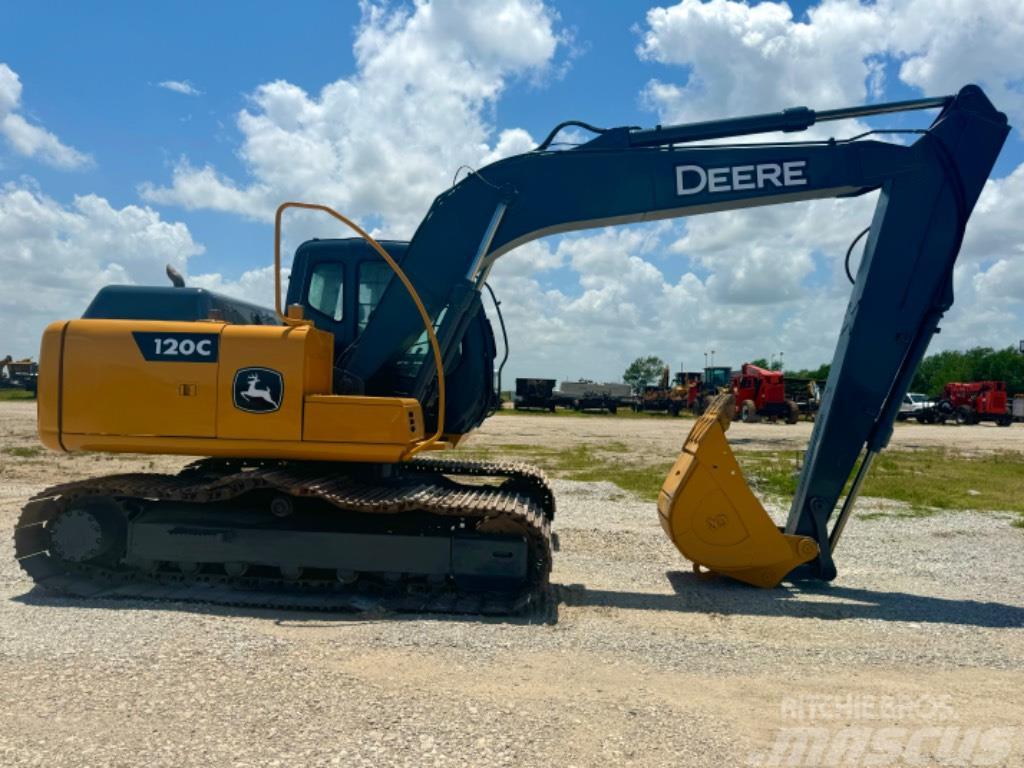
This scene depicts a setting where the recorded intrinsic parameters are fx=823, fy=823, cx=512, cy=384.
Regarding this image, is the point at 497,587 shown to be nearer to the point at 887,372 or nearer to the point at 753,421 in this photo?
the point at 887,372

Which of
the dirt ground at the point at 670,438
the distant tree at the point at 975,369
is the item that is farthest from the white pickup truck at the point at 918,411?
the distant tree at the point at 975,369

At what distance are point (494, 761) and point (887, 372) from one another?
537 centimetres

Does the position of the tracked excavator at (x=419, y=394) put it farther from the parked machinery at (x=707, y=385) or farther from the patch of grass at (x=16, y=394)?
the patch of grass at (x=16, y=394)

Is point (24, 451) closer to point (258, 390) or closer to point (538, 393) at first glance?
point (258, 390)

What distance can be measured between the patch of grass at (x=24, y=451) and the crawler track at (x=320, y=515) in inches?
518

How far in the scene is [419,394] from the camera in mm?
7512

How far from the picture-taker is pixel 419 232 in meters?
7.80

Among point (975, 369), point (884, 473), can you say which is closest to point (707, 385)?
point (884, 473)

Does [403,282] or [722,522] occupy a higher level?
[403,282]

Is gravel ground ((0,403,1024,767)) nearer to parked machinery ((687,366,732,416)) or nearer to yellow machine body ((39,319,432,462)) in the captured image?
yellow machine body ((39,319,432,462))

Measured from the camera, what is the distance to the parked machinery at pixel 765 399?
42.5m

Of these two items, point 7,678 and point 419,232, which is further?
point 419,232

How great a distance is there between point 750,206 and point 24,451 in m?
18.3

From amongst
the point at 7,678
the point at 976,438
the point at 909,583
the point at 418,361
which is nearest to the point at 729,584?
the point at 909,583
